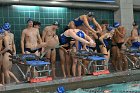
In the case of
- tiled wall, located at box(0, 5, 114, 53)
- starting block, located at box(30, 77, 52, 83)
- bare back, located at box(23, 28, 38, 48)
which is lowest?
starting block, located at box(30, 77, 52, 83)

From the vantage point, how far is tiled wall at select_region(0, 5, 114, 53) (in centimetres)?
979

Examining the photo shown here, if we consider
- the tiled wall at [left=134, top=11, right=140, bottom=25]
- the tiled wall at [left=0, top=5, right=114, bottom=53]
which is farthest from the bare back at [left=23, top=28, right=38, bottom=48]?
the tiled wall at [left=134, top=11, right=140, bottom=25]

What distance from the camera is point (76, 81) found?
7938mm

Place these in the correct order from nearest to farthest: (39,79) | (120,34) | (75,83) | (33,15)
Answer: (39,79)
(75,83)
(33,15)
(120,34)

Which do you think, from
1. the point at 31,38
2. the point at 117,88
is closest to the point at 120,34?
the point at 117,88

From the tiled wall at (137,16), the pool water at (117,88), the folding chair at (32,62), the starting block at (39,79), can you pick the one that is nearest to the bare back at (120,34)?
the pool water at (117,88)

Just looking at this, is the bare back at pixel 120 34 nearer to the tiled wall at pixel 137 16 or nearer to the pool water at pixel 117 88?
the pool water at pixel 117 88

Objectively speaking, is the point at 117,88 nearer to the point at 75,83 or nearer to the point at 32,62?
the point at 75,83

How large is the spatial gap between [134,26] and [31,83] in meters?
5.45

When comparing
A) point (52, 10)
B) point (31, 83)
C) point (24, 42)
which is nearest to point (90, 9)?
point (52, 10)

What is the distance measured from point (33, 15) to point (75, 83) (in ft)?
10.8

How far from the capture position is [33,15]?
10.3 m

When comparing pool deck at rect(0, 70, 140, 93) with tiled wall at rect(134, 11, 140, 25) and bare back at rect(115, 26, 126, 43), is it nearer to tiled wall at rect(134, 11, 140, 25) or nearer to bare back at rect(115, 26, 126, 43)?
bare back at rect(115, 26, 126, 43)

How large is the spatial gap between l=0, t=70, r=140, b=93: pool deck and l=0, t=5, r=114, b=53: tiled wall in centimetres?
275
